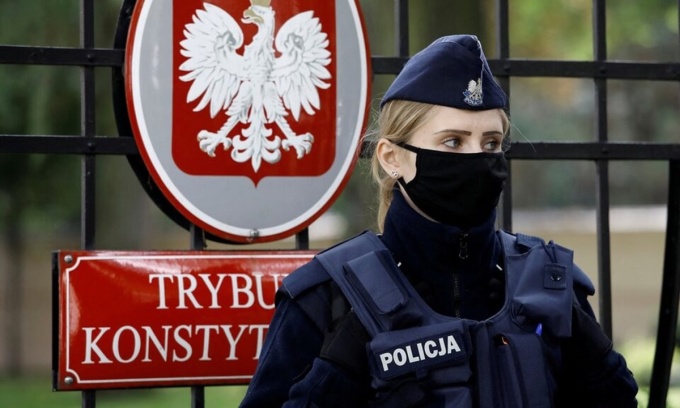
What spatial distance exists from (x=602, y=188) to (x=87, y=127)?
1598 millimetres

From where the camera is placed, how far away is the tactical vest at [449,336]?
215 cm

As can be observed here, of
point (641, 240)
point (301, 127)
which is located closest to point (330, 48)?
point (301, 127)

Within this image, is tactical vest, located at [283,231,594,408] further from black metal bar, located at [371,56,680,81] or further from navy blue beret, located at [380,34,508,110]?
black metal bar, located at [371,56,680,81]

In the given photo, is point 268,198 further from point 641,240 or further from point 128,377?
point 641,240

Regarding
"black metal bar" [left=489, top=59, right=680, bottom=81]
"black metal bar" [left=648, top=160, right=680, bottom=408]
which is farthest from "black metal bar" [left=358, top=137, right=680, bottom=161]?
"black metal bar" [left=489, top=59, right=680, bottom=81]

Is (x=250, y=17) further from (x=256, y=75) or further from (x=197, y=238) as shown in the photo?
(x=197, y=238)

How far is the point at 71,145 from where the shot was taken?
120 inches

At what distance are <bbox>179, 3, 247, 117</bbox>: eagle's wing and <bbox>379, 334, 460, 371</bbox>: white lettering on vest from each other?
3.88 ft

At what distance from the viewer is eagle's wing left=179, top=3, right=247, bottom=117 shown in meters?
3.07

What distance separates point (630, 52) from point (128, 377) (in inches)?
840

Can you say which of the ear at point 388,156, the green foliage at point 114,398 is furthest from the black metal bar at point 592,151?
the green foliage at point 114,398

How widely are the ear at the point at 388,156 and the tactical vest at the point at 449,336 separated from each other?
20cm

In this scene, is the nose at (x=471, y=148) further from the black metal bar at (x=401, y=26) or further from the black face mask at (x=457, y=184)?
the black metal bar at (x=401, y=26)

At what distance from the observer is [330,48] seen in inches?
126
